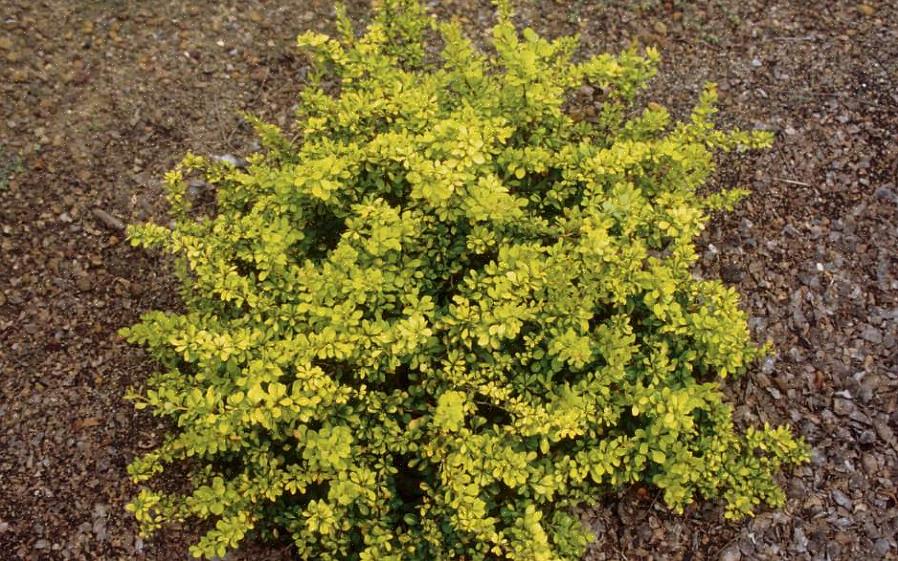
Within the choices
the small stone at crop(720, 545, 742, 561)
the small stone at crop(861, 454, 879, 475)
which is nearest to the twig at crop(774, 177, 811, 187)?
the small stone at crop(861, 454, 879, 475)

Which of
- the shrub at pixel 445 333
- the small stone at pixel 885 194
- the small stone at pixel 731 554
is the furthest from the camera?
the small stone at pixel 885 194

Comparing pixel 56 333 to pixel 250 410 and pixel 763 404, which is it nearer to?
pixel 250 410

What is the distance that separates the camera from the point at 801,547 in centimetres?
365

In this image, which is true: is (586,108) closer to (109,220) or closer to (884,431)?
(884,431)

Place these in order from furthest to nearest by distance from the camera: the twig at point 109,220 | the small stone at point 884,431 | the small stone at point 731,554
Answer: the twig at point 109,220 < the small stone at point 884,431 < the small stone at point 731,554

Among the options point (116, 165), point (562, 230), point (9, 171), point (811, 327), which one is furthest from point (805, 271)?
point (9, 171)

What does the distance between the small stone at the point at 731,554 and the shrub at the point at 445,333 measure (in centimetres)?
27

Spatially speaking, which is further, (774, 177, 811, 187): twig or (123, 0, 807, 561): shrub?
(774, 177, 811, 187): twig

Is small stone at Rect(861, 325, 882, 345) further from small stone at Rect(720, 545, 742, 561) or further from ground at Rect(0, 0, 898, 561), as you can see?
small stone at Rect(720, 545, 742, 561)

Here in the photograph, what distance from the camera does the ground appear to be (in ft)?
12.1

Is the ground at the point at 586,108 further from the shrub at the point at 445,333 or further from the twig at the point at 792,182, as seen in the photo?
the shrub at the point at 445,333

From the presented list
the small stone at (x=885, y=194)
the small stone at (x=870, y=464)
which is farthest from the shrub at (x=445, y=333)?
the small stone at (x=885, y=194)

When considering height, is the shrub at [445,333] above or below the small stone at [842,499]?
above

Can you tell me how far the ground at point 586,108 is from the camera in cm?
369
